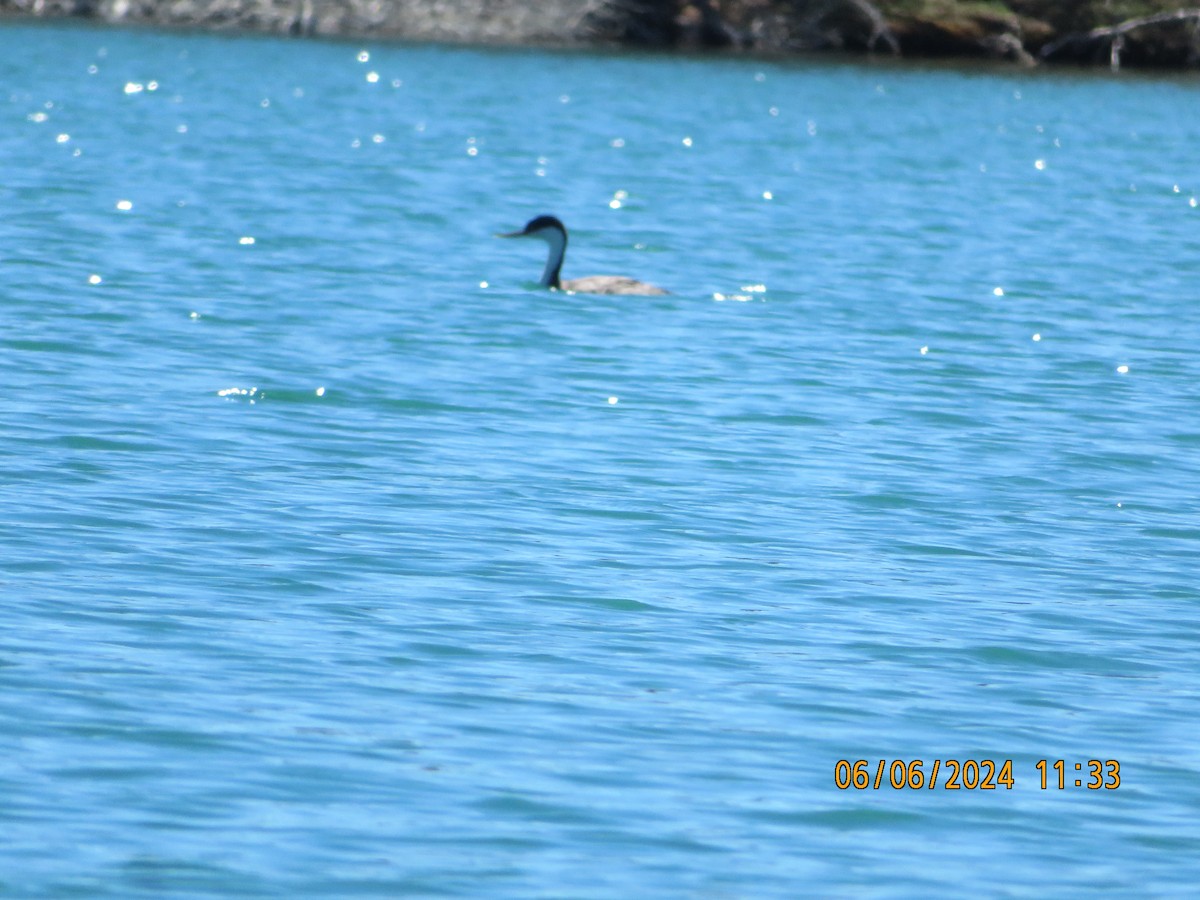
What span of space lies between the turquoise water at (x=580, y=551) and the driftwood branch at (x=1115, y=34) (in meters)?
30.1

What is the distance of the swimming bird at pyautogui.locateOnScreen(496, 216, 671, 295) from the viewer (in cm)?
1773

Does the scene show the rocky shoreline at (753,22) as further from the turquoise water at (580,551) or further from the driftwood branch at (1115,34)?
the turquoise water at (580,551)

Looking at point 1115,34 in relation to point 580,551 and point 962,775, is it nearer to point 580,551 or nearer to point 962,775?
point 580,551

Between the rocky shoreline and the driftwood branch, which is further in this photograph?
the rocky shoreline

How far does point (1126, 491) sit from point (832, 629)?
3690 millimetres

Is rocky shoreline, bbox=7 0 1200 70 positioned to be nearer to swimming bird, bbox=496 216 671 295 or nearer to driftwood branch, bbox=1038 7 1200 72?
driftwood branch, bbox=1038 7 1200 72

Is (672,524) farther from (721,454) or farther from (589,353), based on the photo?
(589,353)

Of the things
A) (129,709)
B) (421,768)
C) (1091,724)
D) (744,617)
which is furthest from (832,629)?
(129,709)

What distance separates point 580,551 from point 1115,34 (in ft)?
152

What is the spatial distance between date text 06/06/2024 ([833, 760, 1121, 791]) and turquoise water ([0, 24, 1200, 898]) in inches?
2.3

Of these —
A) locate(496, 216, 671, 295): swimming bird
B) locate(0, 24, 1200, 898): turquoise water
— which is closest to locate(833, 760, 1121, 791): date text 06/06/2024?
locate(0, 24, 1200, 898): turquoise water

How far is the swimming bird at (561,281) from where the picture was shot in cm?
1773

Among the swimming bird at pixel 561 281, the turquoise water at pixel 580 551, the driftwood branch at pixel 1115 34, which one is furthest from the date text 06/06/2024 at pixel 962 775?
the driftwood branch at pixel 1115 34

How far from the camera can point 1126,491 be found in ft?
37.2
